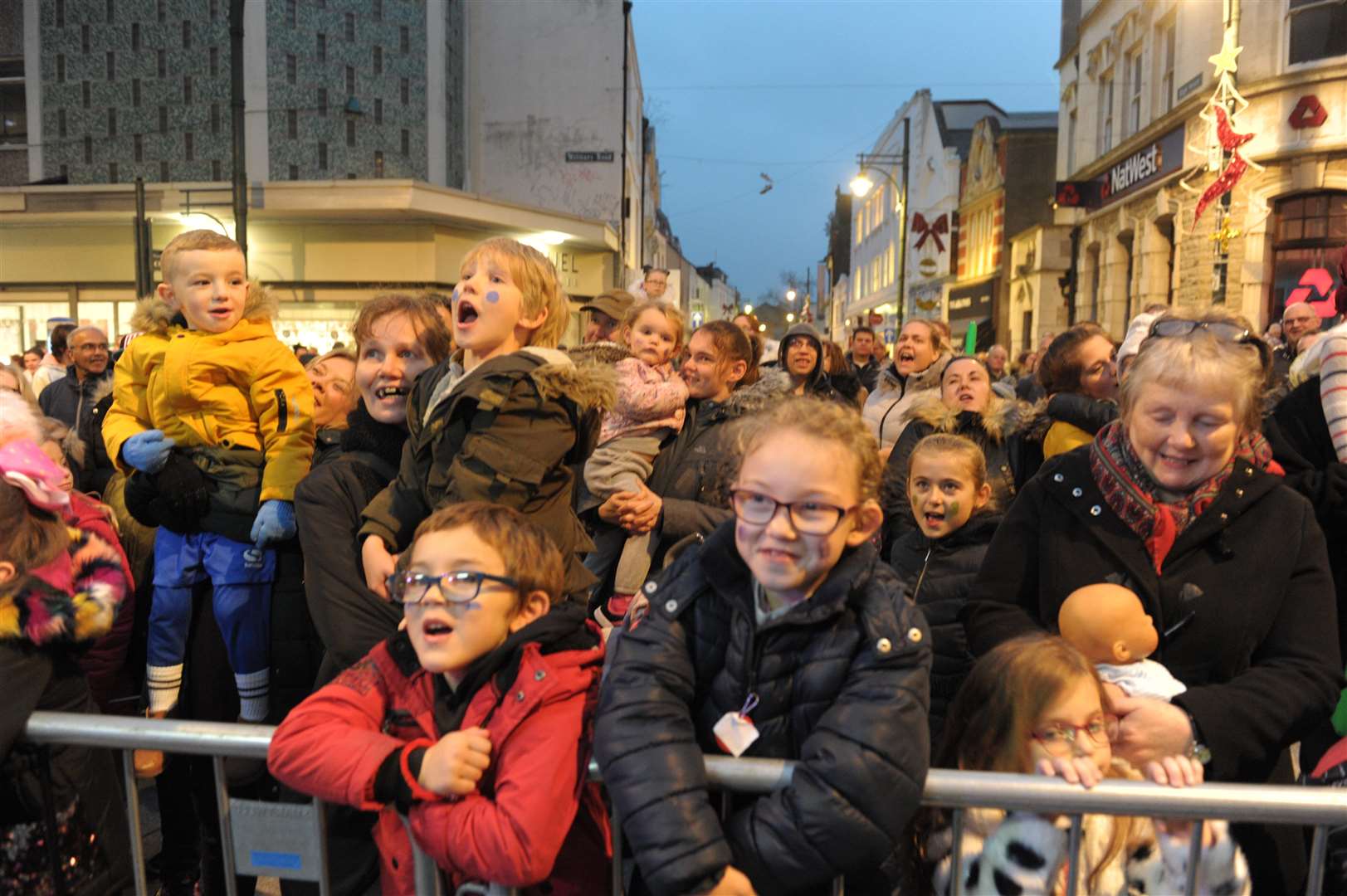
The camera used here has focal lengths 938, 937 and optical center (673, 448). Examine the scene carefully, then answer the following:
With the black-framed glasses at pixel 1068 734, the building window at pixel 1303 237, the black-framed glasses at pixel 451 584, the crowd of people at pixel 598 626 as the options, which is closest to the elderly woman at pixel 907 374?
the crowd of people at pixel 598 626

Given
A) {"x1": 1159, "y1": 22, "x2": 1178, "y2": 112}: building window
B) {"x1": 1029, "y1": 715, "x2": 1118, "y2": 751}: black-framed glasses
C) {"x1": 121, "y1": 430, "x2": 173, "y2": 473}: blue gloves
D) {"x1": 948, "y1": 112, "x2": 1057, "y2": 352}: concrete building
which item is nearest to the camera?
{"x1": 1029, "y1": 715, "x2": 1118, "y2": 751}: black-framed glasses

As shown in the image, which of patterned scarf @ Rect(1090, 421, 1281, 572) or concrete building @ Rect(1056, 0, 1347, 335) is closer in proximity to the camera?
patterned scarf @ Rect(1090, 421, 1281, 572)

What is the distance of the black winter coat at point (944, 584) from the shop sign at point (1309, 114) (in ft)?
46.6

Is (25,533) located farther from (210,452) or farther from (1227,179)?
(1227,179)

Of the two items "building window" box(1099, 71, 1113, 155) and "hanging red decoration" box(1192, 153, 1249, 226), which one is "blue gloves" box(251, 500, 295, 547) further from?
"building window" box(1099, 71, 1113, 155)

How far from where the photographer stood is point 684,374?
13.9 ft

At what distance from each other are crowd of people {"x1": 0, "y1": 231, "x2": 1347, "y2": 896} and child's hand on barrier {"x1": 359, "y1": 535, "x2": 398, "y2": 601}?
0.01 m

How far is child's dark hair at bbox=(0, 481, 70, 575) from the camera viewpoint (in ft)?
7.99

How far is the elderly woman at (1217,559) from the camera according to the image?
86.5 inches

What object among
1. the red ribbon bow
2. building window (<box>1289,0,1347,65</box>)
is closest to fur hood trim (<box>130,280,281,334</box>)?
building window (<box>1289,0,1347,65</box>)

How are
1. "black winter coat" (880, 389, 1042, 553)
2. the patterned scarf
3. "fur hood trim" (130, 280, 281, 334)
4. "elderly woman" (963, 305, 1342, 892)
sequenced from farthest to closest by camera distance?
"black winter coat" (880, 389, 1042, 553), "fur hood trim" (130, 280, 281, 334), the patterned scarf, "elderly woman" (963, 305, 1342, 892)

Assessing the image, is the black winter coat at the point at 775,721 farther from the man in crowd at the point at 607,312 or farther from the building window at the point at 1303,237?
the building window at the point at 1303,237

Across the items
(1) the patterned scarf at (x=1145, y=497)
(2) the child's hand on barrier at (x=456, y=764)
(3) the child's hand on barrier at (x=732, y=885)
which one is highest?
(1) the patterned scarf at (x=1145, y=497)

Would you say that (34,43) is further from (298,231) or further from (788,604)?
(788,604)
